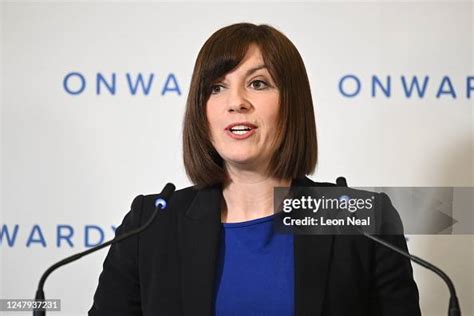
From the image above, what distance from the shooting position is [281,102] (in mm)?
1011

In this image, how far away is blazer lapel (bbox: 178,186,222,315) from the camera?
3.07 feet

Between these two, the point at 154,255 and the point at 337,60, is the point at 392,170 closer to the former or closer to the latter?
the point at 337,60

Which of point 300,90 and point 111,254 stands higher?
point 300,90

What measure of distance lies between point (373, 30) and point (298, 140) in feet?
1.60

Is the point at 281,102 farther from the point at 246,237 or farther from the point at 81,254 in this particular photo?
the point at 81,254

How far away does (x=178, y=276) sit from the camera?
972 millimetres

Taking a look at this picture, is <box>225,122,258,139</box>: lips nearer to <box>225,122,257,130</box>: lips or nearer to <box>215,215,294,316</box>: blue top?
<box>225,122,257,130</box>: lips

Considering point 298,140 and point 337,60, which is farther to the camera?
point 337,60

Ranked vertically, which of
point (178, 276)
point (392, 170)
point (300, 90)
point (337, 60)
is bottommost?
point (178, 276)

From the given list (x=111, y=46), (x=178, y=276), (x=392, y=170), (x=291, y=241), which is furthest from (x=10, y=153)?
(x=392, y=170)

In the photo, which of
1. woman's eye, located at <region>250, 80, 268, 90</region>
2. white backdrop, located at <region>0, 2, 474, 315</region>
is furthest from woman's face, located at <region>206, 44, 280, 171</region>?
white backdrop, located at <region>0, 2, 474, 315</region>

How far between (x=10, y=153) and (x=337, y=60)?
83 centimetres

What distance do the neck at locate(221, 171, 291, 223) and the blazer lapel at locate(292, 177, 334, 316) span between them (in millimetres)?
95

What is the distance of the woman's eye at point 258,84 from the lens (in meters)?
1.00
